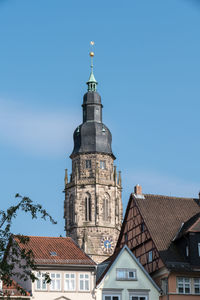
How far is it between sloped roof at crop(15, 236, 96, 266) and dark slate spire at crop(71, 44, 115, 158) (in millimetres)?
63298

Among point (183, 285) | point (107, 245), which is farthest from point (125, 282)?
point (107, 245)

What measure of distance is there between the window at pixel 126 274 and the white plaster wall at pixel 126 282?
23 cm

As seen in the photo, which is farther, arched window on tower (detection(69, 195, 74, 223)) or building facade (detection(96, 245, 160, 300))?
arched window on tower (detection(69, 195, 74, 223))

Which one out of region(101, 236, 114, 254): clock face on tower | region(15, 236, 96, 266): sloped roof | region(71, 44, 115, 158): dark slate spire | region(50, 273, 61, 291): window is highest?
region(71, 44, 115, 158): dark slate spire

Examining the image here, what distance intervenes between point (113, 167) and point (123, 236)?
56.4m

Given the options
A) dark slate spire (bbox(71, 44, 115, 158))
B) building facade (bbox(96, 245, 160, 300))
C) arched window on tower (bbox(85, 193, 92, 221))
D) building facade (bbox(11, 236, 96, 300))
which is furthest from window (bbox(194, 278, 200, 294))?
dark slate spire (bbox(71, 44, 115, 158))

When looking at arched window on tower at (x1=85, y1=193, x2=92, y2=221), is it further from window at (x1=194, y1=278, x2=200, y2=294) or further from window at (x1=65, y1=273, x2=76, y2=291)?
window at (x1=65, y1=273, x2=76, y2=291)

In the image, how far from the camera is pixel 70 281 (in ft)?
151

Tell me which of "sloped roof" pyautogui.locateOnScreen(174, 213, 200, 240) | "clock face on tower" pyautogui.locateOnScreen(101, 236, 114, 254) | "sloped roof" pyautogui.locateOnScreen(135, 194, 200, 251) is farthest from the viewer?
"clock face on tower" pyautogui.locateOnScreen(101, 236, 114, 254)

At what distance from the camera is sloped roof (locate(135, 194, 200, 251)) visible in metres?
50.7

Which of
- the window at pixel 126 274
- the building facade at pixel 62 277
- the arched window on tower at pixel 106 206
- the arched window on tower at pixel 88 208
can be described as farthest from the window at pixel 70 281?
the arched window on tower at pixel 106 206

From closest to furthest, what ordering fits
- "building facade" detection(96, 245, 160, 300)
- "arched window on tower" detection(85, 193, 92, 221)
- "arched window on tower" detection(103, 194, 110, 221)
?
1. "building facade" detection(96, 245, 160, 300)
2. "arched window on tower" detection(85, 193, 92, 221)
3. "arched window on tower" detection(103, 194, 110, 221)

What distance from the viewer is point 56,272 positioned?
4597 centimetres

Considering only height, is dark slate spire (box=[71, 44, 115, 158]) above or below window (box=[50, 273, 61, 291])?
above
